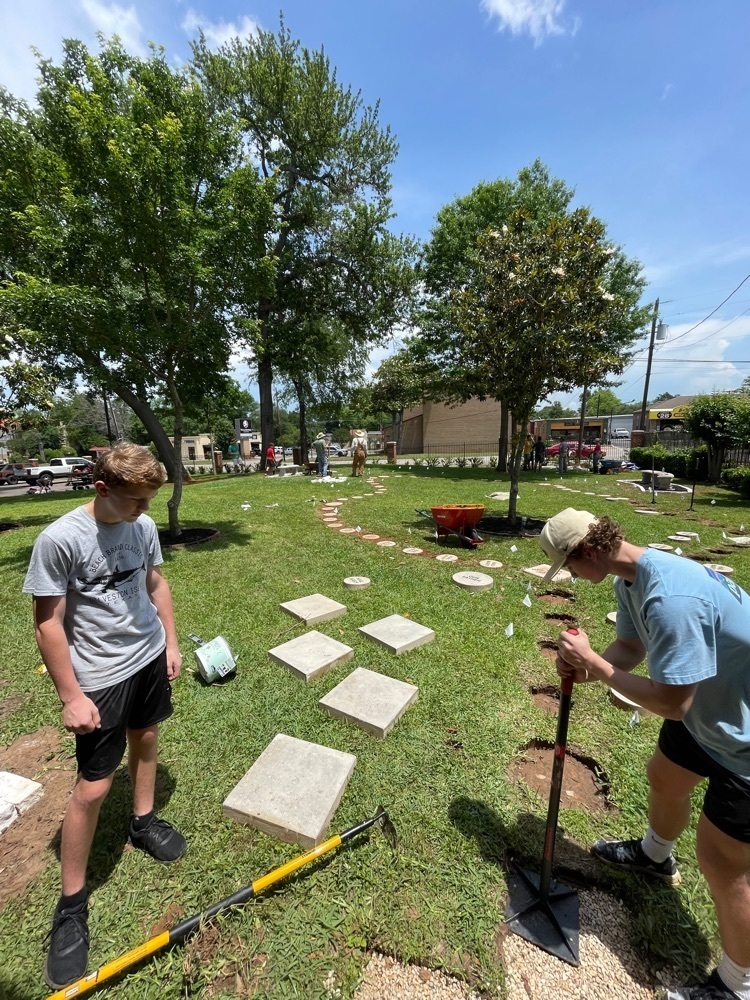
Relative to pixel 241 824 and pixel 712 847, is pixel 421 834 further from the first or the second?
pixel 712 847

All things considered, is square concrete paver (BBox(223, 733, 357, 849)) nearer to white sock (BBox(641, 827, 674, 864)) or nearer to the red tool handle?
the red tool handle

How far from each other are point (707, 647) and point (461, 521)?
506 centimetres

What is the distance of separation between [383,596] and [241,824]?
8.81ft

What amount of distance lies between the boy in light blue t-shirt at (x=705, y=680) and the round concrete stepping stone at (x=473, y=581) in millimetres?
3158

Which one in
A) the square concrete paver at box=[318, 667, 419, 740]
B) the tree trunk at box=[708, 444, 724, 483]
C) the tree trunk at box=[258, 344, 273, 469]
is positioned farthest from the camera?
the tree trunk at box=[258, 344, 273, 469]

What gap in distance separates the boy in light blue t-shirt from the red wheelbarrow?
4739 millimetres

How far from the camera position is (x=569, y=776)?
2262 millimetres

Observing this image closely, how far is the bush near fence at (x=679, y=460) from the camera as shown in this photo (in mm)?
13344

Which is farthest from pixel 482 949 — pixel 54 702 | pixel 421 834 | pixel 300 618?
pixel 54 702

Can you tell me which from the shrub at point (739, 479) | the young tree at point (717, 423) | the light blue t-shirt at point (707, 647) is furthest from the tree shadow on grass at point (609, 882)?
the young tree at point (717, 423)

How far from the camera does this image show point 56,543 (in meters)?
1.46

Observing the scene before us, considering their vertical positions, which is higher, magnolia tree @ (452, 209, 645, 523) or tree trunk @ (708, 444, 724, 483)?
magnolia tree @ (452, 209, 645, 523)

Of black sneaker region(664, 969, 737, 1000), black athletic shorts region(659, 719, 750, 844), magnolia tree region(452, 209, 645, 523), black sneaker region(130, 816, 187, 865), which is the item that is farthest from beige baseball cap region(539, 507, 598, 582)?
magnolia tree region(452, 209, 645, 523)

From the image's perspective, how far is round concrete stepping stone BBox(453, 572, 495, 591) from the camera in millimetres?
4656
